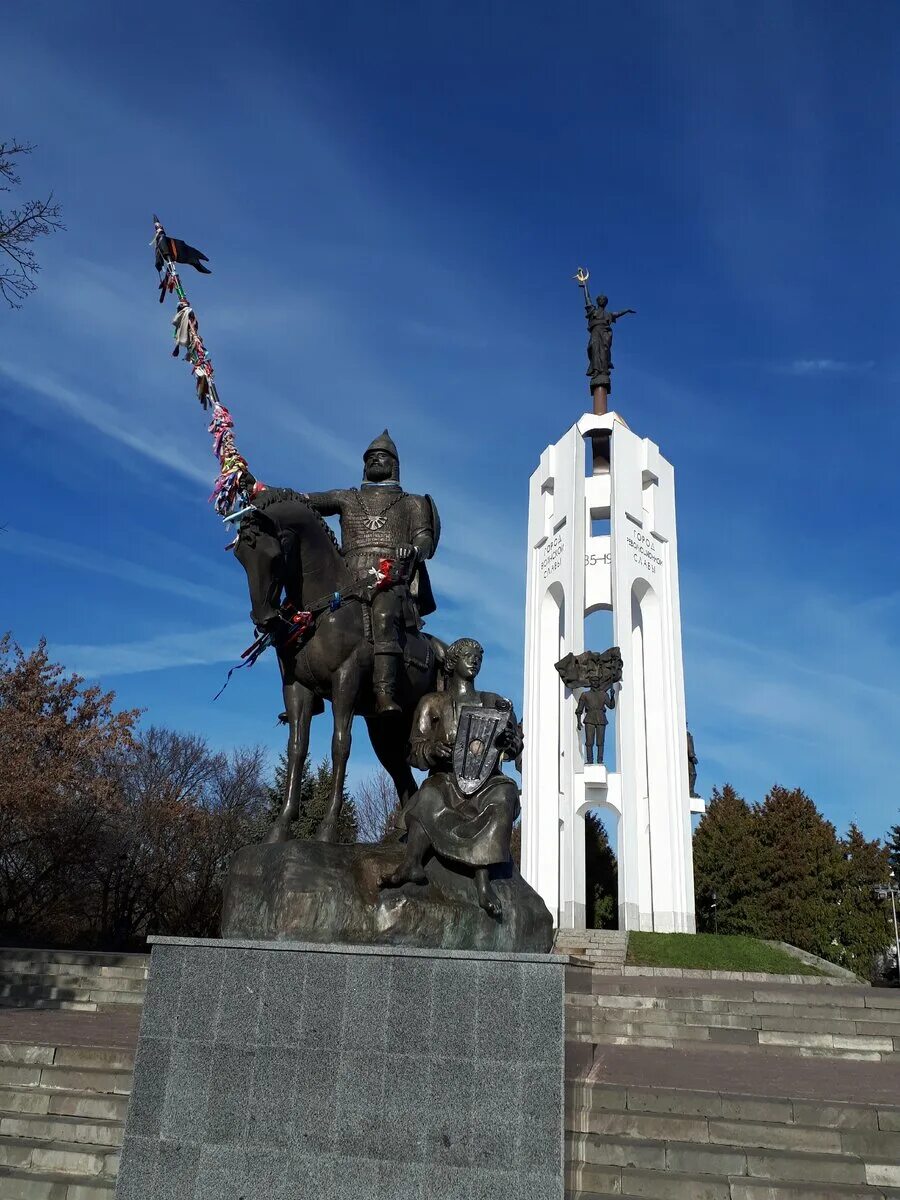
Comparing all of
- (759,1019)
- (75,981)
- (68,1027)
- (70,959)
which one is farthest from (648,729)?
(68,1027)

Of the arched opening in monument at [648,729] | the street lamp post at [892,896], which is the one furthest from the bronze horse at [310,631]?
the street lamp post at [892,896]

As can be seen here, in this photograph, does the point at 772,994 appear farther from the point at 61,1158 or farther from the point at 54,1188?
the point at 54,1188

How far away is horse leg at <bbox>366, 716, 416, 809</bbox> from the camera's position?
22.5ft

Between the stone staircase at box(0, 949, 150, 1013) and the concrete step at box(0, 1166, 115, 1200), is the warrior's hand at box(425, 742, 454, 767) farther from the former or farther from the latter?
the stone staircase at box(0, 949, 150, 1013)

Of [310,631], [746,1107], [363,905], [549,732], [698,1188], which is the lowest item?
[698,1188]

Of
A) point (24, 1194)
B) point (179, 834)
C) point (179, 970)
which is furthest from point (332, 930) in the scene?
point (179, 834)

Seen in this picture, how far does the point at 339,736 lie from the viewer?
614 centimetres

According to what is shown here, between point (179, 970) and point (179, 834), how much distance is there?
2762 cm

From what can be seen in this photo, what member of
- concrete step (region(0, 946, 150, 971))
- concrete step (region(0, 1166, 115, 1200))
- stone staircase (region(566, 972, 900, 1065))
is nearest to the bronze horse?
concrete step (region(0, 1166, 115, 1200))

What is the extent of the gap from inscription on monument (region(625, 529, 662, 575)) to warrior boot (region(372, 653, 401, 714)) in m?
25.8

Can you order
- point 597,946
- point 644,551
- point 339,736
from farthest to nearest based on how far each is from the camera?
point 644,551 → point 597,946 → point 339,736

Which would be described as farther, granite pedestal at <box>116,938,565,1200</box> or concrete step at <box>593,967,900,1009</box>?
concrete step at <box>593,967,900,1009</box>

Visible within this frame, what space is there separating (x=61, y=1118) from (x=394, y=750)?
12.7 feet

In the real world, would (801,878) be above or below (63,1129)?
above
